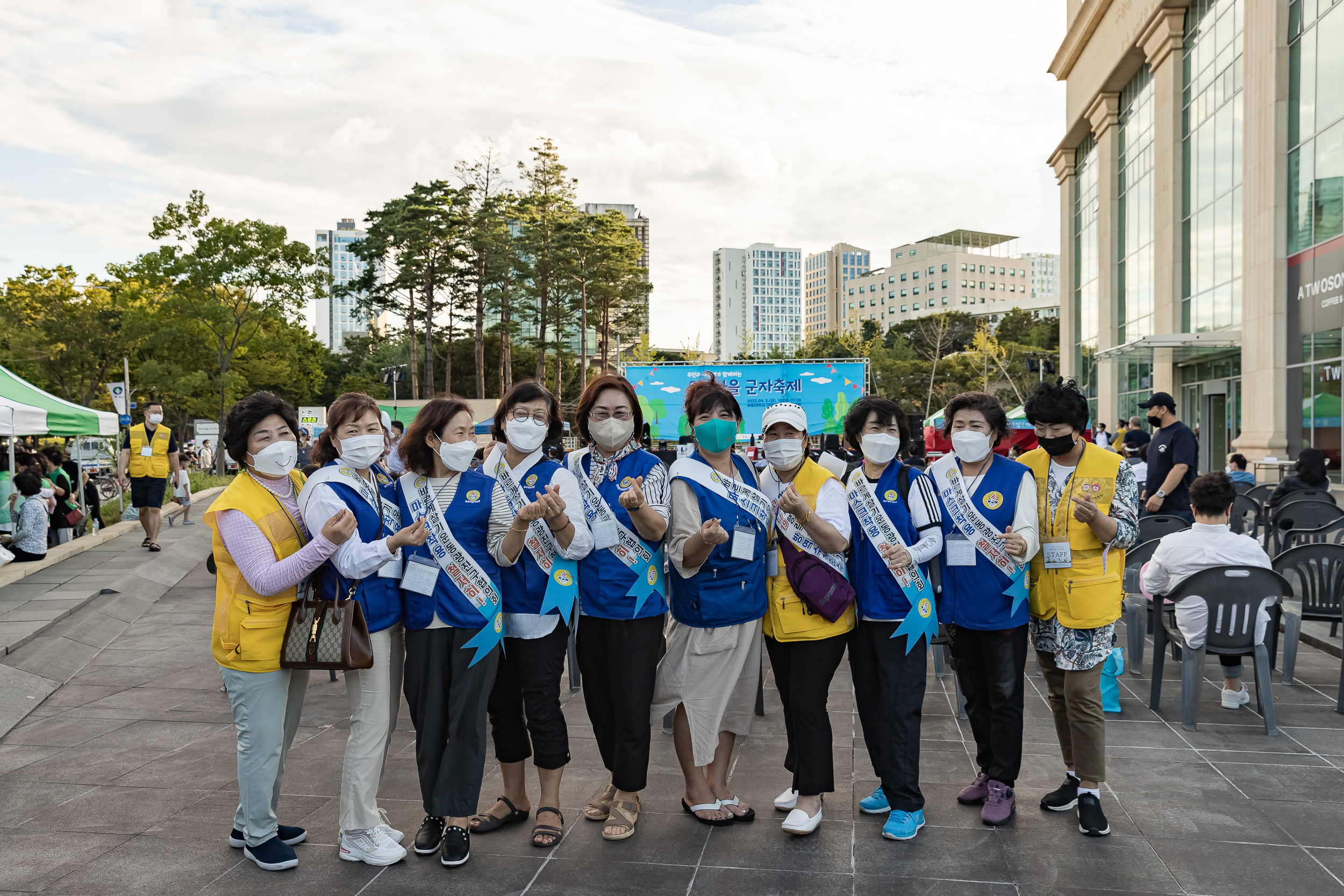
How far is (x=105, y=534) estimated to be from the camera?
43.2ft

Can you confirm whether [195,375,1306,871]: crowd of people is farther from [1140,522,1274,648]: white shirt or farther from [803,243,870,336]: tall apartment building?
[803,243,870,336]: tall apartment building

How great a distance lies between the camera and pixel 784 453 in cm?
367

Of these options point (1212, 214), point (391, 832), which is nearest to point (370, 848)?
point (391, 832)

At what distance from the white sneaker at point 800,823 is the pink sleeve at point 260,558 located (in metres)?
1.99

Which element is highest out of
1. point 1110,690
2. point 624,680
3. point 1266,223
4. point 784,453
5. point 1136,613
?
point 1266,223

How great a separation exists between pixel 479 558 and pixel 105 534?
11970 mm

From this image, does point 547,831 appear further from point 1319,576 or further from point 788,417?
point 1319,576

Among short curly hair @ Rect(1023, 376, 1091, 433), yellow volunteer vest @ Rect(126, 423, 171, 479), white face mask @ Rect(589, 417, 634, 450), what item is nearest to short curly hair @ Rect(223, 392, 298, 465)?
white face mask @ Rect(589, 417, 634, 450)

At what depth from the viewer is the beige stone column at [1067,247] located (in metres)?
33.8

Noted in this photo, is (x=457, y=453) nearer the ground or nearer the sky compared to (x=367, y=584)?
nearer the sky

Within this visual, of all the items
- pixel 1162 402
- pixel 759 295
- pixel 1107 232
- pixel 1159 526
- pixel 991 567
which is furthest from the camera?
pixel 759 295

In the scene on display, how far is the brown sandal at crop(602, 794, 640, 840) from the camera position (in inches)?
145

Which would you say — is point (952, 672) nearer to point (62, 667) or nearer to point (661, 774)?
point (661, 774)

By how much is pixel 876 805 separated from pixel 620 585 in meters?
1.44
